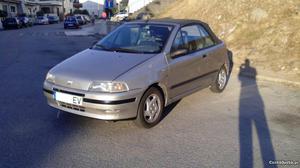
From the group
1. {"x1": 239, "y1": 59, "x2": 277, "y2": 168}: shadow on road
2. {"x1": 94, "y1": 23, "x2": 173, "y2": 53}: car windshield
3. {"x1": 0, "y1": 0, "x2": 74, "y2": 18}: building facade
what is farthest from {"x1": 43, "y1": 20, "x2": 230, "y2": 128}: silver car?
{"x1": 0, "y1": 0, "x2": 74, "y2": 18}: building facade

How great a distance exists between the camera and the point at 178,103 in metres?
5.87

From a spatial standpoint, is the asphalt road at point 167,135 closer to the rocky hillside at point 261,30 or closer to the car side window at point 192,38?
the car side window at point 192,38

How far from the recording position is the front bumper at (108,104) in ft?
13.4

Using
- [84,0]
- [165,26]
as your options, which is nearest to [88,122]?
[165,26]

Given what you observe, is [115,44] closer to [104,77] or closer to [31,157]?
[104,77]

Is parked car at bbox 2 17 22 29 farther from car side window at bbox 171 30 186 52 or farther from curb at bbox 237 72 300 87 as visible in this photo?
car side window at bbox 171 30 186 52

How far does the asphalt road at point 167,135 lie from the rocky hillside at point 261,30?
3110 millimetres

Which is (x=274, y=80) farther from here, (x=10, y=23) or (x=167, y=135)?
(x=10, y=23)

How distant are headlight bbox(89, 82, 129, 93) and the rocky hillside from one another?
5448mm

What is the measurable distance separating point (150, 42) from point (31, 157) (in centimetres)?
260

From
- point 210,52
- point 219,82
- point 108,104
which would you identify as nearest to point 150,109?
point 108,104

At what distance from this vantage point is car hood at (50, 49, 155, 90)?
4.22 metres

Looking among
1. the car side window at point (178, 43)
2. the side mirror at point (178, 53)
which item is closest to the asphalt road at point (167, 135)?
the side mirror at point (178, 53)

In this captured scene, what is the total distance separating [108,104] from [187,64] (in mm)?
1790
